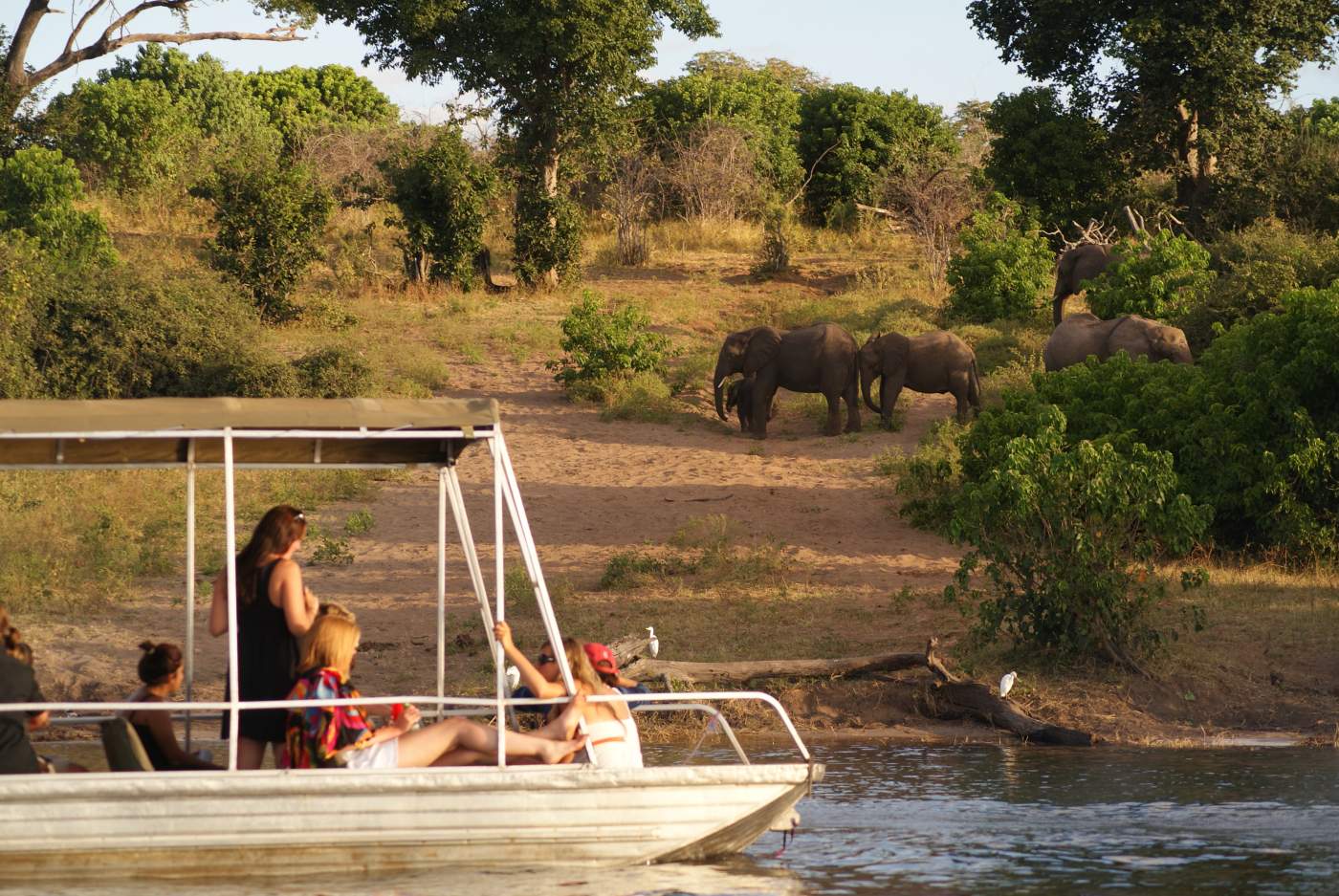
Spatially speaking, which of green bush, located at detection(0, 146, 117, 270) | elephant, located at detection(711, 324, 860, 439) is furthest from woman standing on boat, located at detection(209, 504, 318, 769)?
green bush, located at detection(0, 146, 117, 270)

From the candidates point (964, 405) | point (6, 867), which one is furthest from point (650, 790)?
point (964, 405)

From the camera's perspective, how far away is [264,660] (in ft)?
23.9

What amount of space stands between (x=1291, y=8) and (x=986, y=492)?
17865 mm

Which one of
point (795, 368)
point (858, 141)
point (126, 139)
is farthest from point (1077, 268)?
point (126, 139)

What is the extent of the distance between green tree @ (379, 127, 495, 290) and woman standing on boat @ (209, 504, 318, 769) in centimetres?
1957

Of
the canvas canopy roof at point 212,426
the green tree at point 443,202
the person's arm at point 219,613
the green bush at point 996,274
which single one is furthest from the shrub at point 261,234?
the person's arm at point 219,613

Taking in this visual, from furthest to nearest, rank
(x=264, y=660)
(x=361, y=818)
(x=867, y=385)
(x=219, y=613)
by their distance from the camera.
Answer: (x=867, y=385), (x=219, y=613), (x=264, y=660), (x=361, y=818)

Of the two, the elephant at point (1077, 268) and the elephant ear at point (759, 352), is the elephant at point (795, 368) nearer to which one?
the elephant ear at point (759, 352)

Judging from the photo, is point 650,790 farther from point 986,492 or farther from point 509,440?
point 509,440

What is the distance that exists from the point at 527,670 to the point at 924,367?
48.6 feet

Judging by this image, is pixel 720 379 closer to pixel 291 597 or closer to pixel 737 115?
pixel 291 597

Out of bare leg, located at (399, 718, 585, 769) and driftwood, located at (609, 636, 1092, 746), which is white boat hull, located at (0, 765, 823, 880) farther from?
driftwood, located at (609, 636, 1092, 746)

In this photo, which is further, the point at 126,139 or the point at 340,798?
the point at 126,139

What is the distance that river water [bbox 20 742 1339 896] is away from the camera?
24.2ft
